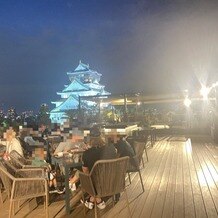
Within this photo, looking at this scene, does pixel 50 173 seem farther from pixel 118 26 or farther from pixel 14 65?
pixel 14 65

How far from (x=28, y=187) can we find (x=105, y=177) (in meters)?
1.06

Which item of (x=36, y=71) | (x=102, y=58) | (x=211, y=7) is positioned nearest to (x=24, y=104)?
(x=36, y=71)

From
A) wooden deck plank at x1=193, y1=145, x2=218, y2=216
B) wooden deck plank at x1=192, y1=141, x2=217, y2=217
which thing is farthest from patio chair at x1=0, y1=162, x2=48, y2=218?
wooden deck plank at x1=193, y1=145, x2=218, y2=216

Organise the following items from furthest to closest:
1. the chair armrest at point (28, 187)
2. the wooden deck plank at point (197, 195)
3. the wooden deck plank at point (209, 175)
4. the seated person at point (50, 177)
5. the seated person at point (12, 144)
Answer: the seated person at point (12, 144)
the seated person at point (50, 177)
the wooden deck plank at point (209, 175)
the wooden deck plank at point (197, 195)
the chair armrest at point (28, 187)

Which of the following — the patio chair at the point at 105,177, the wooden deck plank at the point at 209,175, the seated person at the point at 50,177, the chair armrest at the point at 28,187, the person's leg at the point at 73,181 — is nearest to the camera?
the patio chair at the point at 105,177

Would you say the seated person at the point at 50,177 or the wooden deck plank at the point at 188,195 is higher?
the seated person at the point at 50,177

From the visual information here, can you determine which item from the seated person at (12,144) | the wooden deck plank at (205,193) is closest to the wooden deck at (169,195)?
the wooden deck plank at (205,193)

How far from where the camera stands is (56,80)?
14838 cm

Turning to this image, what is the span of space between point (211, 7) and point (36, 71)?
13628 centimetres

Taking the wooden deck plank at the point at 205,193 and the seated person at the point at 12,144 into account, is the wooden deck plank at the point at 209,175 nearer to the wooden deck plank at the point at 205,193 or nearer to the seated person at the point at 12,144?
the wooden deck plank at the point at 205,193

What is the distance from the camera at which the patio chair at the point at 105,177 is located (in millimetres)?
3461

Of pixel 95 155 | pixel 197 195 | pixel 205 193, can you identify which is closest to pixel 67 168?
pixel 95 155

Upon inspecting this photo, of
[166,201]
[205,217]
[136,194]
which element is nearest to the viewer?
[205,217]

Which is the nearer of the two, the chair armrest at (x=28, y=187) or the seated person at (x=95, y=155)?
the chair armrest at (x=28, y=187)
